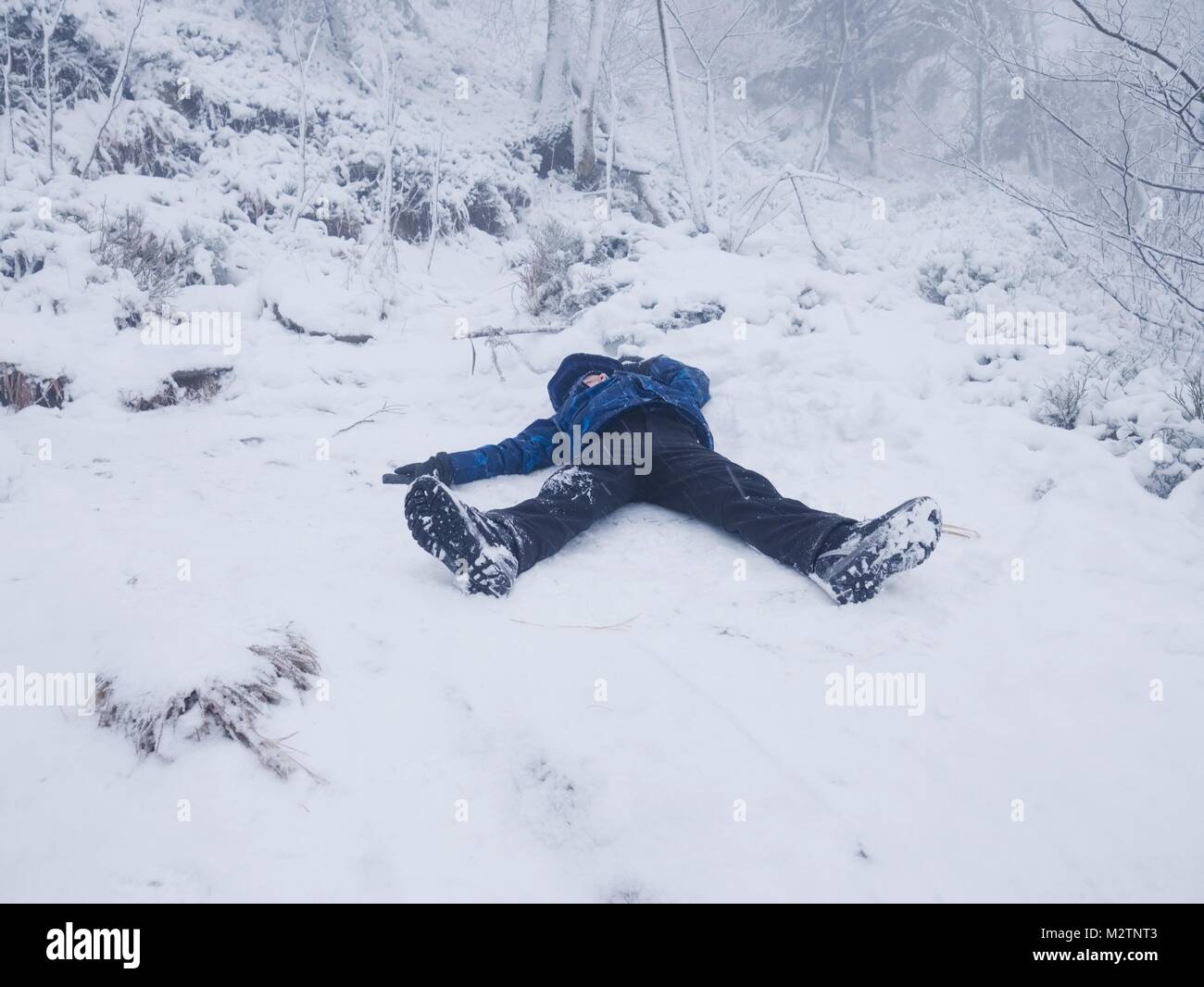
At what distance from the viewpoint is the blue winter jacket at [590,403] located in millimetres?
3159

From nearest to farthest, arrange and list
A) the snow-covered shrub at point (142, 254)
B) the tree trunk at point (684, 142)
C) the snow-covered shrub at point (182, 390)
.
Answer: the snow-covered shrub at point (182, 390), the snow-covered shrub at point (142, 254), the tree trunk at point (684, 142)

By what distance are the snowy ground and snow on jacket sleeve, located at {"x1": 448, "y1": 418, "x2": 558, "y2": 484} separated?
10cm

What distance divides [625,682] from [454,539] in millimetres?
792

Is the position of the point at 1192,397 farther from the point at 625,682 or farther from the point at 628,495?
the point at 625,682

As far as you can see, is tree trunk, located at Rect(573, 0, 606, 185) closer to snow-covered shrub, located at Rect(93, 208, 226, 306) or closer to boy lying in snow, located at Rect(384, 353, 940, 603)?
snow-covered shrub, located at Rect(93, 208, 226, 306)

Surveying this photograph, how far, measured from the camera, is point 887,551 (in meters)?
2.07

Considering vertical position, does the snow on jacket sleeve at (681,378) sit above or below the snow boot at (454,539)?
above

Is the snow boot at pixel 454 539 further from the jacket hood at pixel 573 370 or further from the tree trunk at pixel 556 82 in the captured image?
the tree trunk at pixel 556 82

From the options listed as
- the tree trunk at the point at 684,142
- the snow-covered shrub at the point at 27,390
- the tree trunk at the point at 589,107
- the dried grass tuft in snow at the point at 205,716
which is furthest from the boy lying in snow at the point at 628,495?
the tree trunk at the point at 589,107

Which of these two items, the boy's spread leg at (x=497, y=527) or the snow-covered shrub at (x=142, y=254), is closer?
the boy's spread leg at (x=497, y=527)

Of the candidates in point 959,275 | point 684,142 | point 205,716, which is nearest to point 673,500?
point 205,716

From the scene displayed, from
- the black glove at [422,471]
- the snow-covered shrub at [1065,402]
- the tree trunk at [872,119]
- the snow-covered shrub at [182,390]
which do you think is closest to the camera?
the black glove at [422,471]
